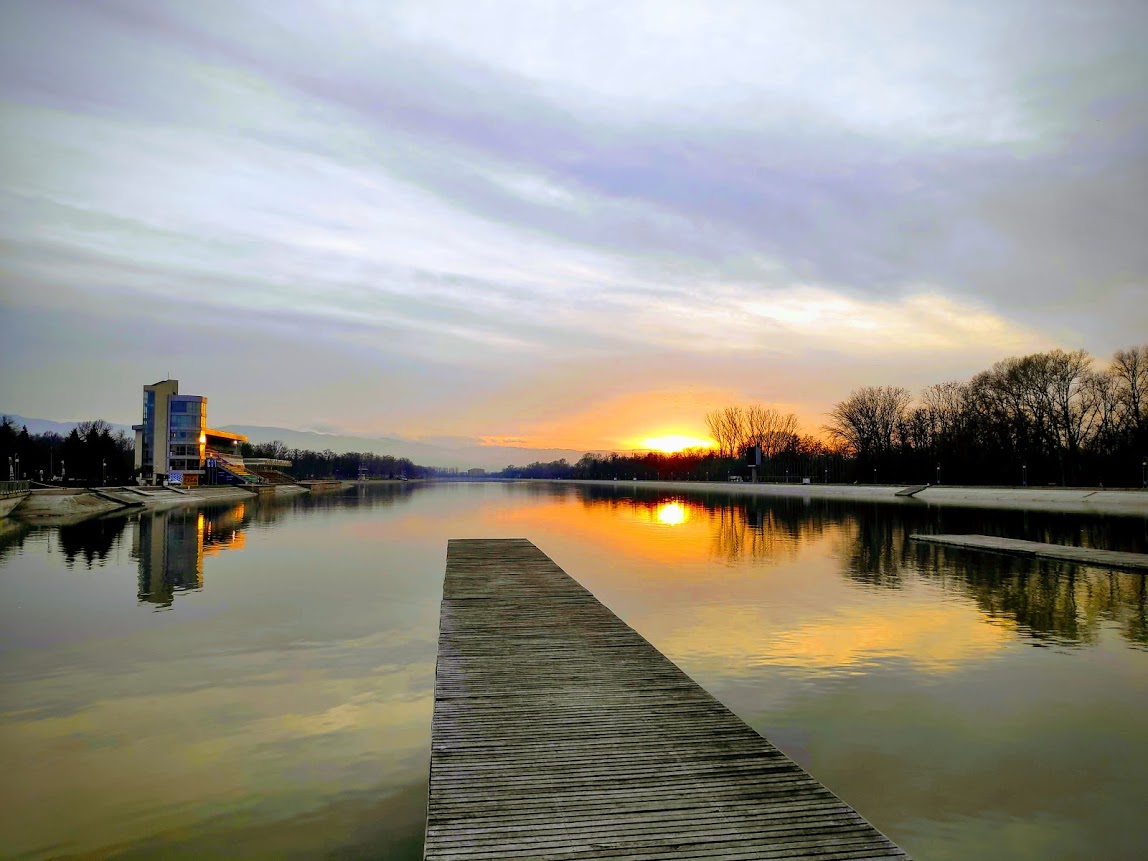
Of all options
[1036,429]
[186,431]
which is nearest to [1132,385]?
[1036,429]

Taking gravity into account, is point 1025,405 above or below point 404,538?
above

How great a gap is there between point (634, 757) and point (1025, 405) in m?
81.9

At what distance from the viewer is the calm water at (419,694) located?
20.6ft

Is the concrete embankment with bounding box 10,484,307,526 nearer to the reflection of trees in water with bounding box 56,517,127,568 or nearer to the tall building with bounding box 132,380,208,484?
the reflection of trees in water with bounding box 56,517,127,568

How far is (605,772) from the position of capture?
591 centimetres

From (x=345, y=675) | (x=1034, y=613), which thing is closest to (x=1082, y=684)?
(x=1034, y=613)

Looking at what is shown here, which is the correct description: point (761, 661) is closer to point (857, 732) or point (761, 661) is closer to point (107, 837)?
point (857, 732)

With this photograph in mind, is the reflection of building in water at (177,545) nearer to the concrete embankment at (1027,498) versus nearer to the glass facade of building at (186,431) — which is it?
the concrete embankment at (1027,498)

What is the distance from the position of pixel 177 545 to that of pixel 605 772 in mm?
26265

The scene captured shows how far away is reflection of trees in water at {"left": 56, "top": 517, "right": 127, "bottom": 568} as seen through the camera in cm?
2342

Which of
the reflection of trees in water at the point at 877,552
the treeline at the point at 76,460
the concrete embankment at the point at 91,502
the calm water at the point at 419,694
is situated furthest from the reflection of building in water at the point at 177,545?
the treeline at the point at 76,460

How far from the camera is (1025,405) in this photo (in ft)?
243

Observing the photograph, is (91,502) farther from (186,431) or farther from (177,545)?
(186,431)

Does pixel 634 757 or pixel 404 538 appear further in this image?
pixel 404 538
